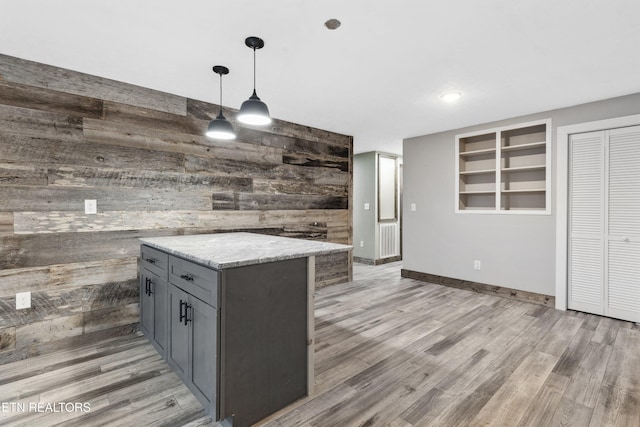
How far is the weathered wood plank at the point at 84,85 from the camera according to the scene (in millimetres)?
2449

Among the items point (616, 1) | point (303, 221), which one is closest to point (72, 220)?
point (303, 221)

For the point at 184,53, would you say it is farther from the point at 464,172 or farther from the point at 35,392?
the point at 464,172

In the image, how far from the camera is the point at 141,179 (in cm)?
298

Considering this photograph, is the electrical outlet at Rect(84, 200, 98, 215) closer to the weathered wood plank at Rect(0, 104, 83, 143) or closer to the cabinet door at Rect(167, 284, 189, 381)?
the weathered wood plank at Rect(0, 104, 83, 143)

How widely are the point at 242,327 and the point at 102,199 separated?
1.99m

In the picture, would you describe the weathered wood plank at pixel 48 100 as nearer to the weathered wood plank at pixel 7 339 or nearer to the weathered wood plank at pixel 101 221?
the weathered wood plank at pixel 101 221

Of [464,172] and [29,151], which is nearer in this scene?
[29,151]

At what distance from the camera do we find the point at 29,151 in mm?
2486

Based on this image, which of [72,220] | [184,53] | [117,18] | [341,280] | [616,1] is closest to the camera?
[616,1]

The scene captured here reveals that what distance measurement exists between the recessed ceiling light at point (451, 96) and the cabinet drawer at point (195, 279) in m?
2.85

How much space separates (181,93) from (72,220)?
60.1 inches

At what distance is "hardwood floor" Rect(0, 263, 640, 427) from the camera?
1809mm

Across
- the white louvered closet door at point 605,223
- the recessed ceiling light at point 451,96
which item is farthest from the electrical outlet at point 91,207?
the white louvered closet door at point 605,223

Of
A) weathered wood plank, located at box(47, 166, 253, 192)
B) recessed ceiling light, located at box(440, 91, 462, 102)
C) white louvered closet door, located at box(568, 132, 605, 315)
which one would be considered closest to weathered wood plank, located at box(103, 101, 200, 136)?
weathered wood plank, located at box(47, 166, 253, 192)
